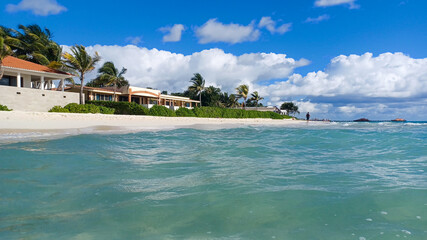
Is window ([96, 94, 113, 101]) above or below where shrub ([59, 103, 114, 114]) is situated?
above

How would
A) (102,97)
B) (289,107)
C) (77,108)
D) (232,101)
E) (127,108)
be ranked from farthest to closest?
(289,107) < (232,101) < (102,97) < (127,108) < (77,108)

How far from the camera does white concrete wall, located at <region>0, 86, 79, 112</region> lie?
20828 millimetres

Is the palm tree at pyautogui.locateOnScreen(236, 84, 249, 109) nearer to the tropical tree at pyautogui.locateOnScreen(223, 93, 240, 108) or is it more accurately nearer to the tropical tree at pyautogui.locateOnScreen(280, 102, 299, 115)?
the tropical tree at pyautogui.locateOnScreen(223, 93, 240, 108)

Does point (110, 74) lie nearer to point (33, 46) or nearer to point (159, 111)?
point (33, 46)

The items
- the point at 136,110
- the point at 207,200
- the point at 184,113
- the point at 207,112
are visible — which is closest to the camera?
the point at 207,200

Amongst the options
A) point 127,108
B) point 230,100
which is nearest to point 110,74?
point 127,108

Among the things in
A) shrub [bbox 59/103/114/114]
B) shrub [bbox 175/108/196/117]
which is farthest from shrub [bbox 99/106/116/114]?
shrub [bbox 175/108/196/117]

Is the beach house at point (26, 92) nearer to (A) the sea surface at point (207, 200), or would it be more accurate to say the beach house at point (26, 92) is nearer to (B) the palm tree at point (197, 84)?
(A) the sea surface at point (207, 200)

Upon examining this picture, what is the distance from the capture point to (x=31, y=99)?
2230 centimetres

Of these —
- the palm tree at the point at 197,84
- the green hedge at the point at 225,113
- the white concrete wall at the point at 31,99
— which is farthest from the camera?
the palm tree at the point at 197,84

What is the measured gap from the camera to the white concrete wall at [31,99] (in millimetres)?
20828

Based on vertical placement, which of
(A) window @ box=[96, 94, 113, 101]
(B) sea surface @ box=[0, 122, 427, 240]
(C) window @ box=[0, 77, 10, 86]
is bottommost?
(B) sea surface @ box=[0, 122, 427, 240]

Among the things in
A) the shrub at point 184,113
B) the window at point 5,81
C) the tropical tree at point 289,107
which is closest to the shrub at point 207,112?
the shrub at point 184,113

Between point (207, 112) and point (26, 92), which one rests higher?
point (26, 92)
